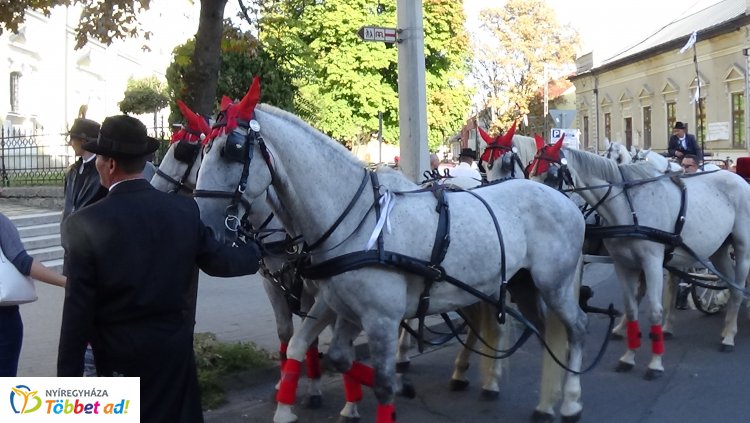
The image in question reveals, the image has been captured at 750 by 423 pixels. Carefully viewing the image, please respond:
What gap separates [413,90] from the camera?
897cm

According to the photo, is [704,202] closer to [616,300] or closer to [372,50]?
[616,300]

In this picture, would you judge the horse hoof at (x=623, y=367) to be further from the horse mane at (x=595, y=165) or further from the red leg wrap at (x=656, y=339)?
the horse mane at (x=595, y=165)

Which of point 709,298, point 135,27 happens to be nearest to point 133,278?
point 135,27

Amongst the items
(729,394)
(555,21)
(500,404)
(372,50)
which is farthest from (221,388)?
(555,21)

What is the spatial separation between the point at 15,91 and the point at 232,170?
22750 mm

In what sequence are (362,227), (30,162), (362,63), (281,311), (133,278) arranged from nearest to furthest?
(133,278), (362,227), (281,311), (30,162), (362,63)

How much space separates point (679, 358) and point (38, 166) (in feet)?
39.5

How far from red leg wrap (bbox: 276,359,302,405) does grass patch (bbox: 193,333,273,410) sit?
3.05 ft

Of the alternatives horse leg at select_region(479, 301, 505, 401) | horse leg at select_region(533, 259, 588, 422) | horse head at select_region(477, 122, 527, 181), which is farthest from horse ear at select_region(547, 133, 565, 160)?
horse leg at select_region(479, 301, 505, 401)

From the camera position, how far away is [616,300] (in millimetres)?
10523

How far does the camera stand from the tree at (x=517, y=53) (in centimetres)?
5050

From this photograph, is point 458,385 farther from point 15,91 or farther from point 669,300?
point 15,91

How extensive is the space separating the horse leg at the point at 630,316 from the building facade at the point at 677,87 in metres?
23.9

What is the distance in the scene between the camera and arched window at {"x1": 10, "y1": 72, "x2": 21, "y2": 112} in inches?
945
